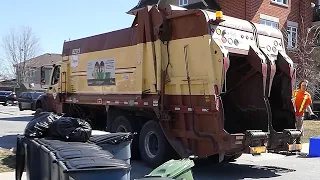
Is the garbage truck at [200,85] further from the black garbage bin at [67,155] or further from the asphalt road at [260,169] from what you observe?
the black garbage bin at [67,155]

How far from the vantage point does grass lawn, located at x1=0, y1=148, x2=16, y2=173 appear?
8339 millimetres

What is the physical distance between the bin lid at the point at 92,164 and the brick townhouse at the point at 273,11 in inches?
808

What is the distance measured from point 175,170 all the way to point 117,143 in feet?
6.38

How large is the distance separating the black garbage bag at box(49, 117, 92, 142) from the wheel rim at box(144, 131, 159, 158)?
3.55m

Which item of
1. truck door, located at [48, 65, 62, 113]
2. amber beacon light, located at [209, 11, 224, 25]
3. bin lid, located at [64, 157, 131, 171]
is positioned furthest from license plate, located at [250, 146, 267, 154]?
truck door, located at [48, 65, 62, 113]

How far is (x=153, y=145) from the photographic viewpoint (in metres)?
9.34

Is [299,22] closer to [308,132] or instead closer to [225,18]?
[308,132]

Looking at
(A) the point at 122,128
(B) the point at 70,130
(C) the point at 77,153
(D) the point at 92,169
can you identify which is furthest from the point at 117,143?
(A) the point at 122,128

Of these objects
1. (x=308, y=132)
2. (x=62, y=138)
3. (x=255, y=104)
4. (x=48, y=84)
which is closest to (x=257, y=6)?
(x=308, y=132)

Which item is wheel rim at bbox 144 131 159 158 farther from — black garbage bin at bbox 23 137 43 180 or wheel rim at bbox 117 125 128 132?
black garbage bin at bbox 23 137 43 180

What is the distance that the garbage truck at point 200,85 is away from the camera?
26.1ft

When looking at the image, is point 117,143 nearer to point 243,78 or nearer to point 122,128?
point 243,78

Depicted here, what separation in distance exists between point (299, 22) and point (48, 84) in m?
17.7

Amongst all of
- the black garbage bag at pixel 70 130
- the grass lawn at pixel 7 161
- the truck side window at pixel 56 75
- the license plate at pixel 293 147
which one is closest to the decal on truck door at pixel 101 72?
the truck side window at pixel 56 75
